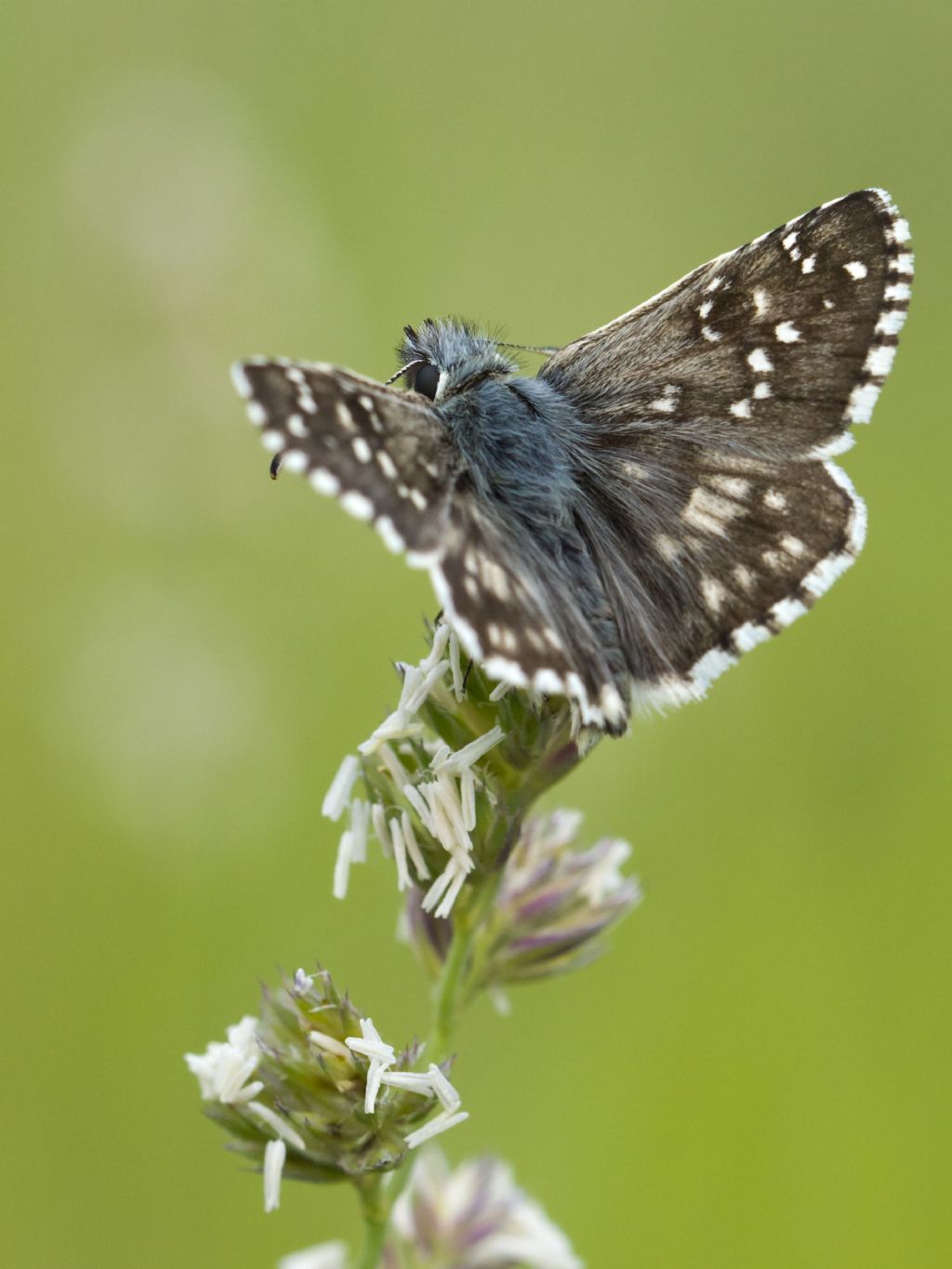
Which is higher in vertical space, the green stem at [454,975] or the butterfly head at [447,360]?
the butterfly head at [447,360]

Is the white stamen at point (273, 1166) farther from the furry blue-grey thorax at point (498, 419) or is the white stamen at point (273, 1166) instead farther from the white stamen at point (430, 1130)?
the furry blue-grey thorax at point (498, 419)

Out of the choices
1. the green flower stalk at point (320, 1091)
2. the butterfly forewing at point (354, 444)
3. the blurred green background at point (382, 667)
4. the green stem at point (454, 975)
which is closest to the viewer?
the butterfly forewing at point (354, 444)

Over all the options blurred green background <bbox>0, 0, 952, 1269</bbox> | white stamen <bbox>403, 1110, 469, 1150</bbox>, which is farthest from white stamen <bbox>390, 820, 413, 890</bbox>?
blurred green background <bbox>0, 0, 952, 1269</bbox>

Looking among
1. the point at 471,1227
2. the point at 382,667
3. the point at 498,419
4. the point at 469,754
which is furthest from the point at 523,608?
the point at 382,667

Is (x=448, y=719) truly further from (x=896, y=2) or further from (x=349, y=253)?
(x=896, y=2)

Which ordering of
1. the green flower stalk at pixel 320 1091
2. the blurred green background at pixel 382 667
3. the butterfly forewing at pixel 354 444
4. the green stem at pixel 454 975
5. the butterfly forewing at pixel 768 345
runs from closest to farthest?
the butterfly forewing at pixel 354 444
the green flower stalk at pixel 320 1091
the green stem at pixel 454 975
the butterfly forewing at pixel 768 345
the blurred green background at pixel 382 667

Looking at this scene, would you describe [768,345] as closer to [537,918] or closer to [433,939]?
[537,918]

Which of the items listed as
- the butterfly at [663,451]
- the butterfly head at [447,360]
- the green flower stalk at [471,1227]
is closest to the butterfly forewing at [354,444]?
the butterfly at [663,451]
